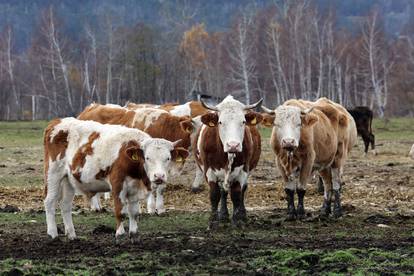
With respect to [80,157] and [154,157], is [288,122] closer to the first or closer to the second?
[154,157]

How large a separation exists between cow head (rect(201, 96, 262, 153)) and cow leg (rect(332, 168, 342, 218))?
2.51 meters

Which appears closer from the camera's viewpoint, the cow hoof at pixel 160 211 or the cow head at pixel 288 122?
the cow head at pixel 288 122

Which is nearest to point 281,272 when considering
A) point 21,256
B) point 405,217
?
point 21,256

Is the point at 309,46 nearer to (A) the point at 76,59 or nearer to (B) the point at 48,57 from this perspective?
(B) the point at 48,57

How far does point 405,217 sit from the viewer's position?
47.1 feet

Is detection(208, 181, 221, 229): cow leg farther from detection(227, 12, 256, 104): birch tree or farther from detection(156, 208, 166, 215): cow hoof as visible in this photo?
detection(227, 12, 256, 104): birch tree

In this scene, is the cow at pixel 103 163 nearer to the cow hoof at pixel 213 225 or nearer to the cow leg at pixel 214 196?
the cow hoof at pixel 213 225

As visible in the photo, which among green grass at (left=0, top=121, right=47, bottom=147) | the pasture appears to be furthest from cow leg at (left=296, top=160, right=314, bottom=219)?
green grass at (left=0, top=121, right=47, bottom=147)

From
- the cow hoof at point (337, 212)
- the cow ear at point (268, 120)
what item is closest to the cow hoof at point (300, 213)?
the cow hoof at point (337, 212)

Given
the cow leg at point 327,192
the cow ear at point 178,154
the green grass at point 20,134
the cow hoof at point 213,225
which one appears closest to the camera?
the cow ear at point 178,154

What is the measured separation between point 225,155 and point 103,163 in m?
2.47

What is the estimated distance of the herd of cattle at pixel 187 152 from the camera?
11.5 meters

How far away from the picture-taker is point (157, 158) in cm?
1135

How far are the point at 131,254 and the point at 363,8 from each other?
581 feet
